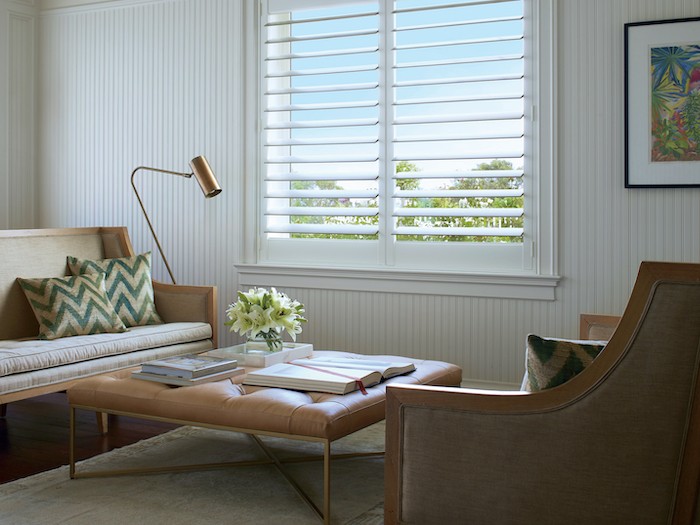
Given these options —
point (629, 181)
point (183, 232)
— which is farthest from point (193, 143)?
point (629, 181)

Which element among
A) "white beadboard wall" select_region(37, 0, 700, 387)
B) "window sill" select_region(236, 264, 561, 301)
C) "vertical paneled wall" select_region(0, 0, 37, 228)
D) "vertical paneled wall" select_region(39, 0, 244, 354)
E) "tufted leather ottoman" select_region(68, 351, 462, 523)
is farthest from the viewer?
"vertical paneled wall" select_region(0, 0, 37, 228)

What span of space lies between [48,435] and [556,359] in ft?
8.63

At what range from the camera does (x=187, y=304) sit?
4359mm

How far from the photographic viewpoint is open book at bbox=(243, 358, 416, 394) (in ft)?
9.32

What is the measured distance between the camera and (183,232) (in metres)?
5.04

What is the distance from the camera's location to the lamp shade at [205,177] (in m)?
4.45

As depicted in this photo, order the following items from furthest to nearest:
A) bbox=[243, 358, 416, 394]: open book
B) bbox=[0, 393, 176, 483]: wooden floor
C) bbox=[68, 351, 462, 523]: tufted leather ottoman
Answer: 1. bbox=[0, 393, 176, 483]: wooden floor
2. bbox=[243, 358, 416, 394]: open book
3. bbox=[68, 351, 462, 523]: tufted leather ottoman

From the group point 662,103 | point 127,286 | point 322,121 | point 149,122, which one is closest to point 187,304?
point 127,286

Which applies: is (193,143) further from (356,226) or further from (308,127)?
(356,226)

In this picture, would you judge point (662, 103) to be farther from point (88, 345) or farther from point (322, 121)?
point (88, 345)

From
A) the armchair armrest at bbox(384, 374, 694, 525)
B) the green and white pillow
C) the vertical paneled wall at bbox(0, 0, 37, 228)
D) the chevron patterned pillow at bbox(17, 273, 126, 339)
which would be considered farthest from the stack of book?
the vertical paneled wall at bbox(0, 0, 37, 228)

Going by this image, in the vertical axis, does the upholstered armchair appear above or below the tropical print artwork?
below

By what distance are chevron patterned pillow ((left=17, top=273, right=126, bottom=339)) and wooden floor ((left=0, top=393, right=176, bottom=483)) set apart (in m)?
0.44

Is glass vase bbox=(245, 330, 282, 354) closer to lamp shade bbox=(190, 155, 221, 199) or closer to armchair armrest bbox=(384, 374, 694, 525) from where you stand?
lamp shade bbox=(190, 155, 221, 199)
